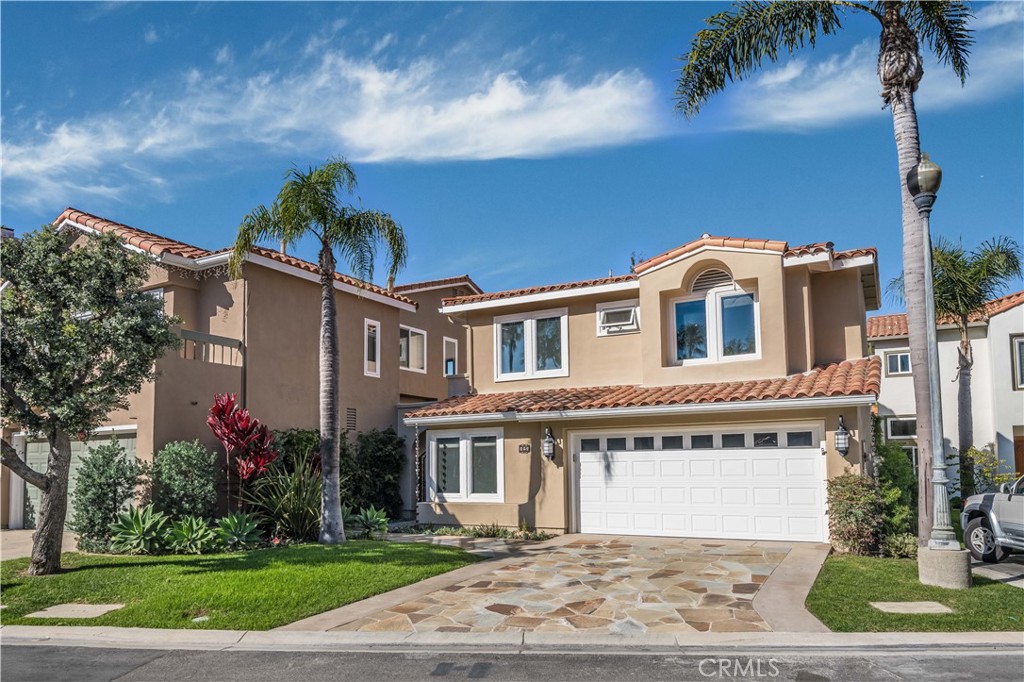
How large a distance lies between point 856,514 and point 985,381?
56.1ft

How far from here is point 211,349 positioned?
17.7m

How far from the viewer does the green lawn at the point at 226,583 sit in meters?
9.10

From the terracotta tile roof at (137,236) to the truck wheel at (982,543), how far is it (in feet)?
55.1

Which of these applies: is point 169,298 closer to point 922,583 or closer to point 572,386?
point 572,386

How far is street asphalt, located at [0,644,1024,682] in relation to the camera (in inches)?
261

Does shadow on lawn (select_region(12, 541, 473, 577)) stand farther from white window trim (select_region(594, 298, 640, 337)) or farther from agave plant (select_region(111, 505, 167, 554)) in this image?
white window trim (select_region(594, 298, 640, 337))

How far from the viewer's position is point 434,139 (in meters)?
15.9

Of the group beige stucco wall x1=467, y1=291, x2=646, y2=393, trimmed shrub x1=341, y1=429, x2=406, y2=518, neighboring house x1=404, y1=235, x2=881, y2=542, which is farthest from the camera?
trimmed shrub x1=341, y1=429, x2=406, y2=518

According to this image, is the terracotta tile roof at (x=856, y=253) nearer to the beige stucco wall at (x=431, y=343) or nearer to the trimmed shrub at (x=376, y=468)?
the beige stucco wall at (x=431, y=343)

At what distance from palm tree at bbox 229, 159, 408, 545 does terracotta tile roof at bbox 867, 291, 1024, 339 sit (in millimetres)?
19885

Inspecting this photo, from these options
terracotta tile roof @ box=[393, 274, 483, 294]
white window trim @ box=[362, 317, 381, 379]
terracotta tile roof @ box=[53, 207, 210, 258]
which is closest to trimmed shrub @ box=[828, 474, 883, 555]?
white window trim @ box=[362, 317, 381, 379]

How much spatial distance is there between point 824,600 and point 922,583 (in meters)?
1.91

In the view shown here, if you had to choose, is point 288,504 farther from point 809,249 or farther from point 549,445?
point 809,249

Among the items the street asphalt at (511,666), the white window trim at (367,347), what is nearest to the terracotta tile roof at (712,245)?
the white window trim at (367,347)
